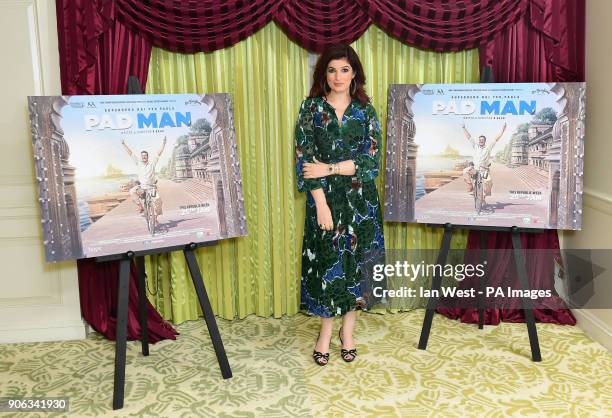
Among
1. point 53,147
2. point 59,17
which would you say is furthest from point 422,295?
point 59,17

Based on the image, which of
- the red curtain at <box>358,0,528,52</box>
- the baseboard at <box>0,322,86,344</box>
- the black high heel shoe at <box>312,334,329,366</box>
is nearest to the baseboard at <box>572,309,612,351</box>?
the black high heel shoe at <box>312,334,329,366</box>

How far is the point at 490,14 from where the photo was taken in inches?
119

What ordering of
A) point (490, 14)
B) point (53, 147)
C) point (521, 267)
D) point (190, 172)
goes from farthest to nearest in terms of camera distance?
point (490, 14) → point (521, 267) → point (190, 172) → point (53, 147)

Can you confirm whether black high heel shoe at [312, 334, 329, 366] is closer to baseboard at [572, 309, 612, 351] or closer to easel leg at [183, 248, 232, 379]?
easel leg at [183, 248, 232, 379]

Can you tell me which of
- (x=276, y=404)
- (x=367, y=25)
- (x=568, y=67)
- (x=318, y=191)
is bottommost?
(x=276, y=404)

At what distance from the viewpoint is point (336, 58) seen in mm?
2664

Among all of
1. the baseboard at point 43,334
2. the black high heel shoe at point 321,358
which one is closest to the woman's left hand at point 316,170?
the black high heel shoe at point 321,358

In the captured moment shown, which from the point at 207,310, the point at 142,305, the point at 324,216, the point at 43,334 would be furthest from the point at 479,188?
the point at 43,334

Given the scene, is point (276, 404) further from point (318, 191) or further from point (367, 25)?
point (367, 25)

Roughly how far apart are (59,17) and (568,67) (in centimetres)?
255

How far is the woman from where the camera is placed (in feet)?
8.89

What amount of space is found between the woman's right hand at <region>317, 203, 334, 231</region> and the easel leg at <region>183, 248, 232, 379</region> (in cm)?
59

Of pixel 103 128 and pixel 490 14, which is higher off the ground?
pixel 490 14

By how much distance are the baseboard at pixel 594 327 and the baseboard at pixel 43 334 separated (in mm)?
2622
